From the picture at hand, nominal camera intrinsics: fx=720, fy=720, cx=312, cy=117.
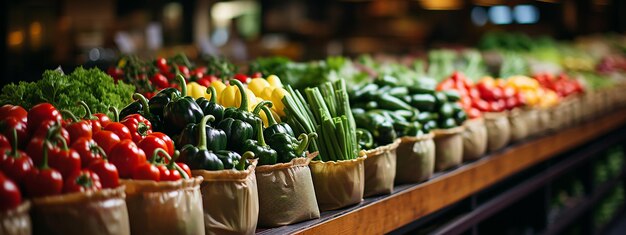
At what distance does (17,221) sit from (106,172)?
0.82ft

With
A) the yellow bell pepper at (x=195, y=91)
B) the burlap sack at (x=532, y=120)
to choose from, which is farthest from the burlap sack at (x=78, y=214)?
the burlap sack at (x=532, y=120)

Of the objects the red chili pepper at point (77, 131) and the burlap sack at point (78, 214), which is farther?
the red chili pepper at point (77, 131)

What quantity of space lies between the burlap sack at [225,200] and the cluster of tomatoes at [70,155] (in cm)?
9

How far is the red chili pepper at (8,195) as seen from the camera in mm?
1479

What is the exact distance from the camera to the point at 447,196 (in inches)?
135

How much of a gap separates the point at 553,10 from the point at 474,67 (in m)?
8.60

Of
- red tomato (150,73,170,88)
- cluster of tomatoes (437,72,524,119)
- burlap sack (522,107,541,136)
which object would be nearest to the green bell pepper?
red tomato (150,73,170,88)

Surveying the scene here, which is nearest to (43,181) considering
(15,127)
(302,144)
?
(15,127)

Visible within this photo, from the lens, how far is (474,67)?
6.13 meters

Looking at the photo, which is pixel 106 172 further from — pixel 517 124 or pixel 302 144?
pixel 517 124

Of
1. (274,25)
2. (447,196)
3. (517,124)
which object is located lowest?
(447,196)

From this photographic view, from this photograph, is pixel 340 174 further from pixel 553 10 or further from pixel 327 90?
pixel 553 10

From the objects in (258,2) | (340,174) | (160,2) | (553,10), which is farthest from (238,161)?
(553,10)

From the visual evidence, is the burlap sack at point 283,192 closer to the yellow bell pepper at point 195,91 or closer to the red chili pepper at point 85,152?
the red chili pepper at point 85,152
